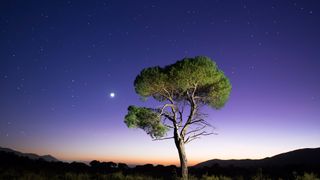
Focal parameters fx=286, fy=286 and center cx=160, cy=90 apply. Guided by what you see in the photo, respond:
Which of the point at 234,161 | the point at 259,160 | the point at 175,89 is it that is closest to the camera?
the point at 175,89

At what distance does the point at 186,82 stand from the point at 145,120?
4.11 meters

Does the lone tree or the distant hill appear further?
the distant hill

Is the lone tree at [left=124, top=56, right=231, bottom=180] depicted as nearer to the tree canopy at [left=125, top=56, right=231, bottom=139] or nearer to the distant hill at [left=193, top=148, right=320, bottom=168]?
the tree canopy at [left=125, top=56, right=231, bottom=139]

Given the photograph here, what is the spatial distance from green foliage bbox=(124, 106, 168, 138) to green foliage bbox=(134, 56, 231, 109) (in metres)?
1.79

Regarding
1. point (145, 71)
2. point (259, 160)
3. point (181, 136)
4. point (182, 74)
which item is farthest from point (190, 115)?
point (259, 160)

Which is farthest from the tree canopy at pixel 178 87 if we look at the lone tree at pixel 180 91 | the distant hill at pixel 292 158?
the distant hill at pixel 292 158

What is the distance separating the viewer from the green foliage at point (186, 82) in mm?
20578

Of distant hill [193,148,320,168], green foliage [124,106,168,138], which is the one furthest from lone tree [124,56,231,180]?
distant hill [193,148,320,168]

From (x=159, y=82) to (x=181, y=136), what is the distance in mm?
4291

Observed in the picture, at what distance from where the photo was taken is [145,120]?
21.1 m

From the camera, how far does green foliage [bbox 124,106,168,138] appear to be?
2081cm

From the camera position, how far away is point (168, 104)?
2103cm

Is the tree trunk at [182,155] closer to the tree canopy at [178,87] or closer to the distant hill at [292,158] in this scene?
the tree canopy at [178,87]

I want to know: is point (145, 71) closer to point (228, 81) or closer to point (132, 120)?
point (132, 120)
